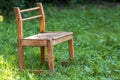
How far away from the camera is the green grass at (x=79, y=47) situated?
5324 millimetres

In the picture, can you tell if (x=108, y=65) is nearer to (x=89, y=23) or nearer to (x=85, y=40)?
(x=85, y=40)

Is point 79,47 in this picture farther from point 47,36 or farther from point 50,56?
point 50,56

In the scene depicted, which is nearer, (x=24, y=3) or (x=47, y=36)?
(x=47, y=36)

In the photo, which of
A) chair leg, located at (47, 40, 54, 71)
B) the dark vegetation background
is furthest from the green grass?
the dark vegetation background

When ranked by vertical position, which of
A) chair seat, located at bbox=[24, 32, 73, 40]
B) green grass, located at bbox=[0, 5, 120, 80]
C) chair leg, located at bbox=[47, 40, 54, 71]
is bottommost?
green grass, located at bbox=[0, 5, 120, 80]

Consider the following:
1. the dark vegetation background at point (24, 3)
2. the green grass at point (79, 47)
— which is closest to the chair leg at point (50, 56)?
the green grass at point (79, 47)

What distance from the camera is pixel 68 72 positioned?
5.45 m

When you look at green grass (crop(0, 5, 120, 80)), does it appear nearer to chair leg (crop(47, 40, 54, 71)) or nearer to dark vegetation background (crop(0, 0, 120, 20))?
chair leg (crop(47, 40, 54, 71))

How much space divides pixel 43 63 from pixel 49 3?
531cm

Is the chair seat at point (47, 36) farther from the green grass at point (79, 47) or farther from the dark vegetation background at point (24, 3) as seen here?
the dark vegetation background at point (24, 3)

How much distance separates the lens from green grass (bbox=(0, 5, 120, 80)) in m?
5.32

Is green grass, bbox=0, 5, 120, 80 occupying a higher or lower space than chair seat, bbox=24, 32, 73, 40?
lower

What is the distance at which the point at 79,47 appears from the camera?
7.01m

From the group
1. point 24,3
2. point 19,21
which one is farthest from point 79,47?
point 24,3
